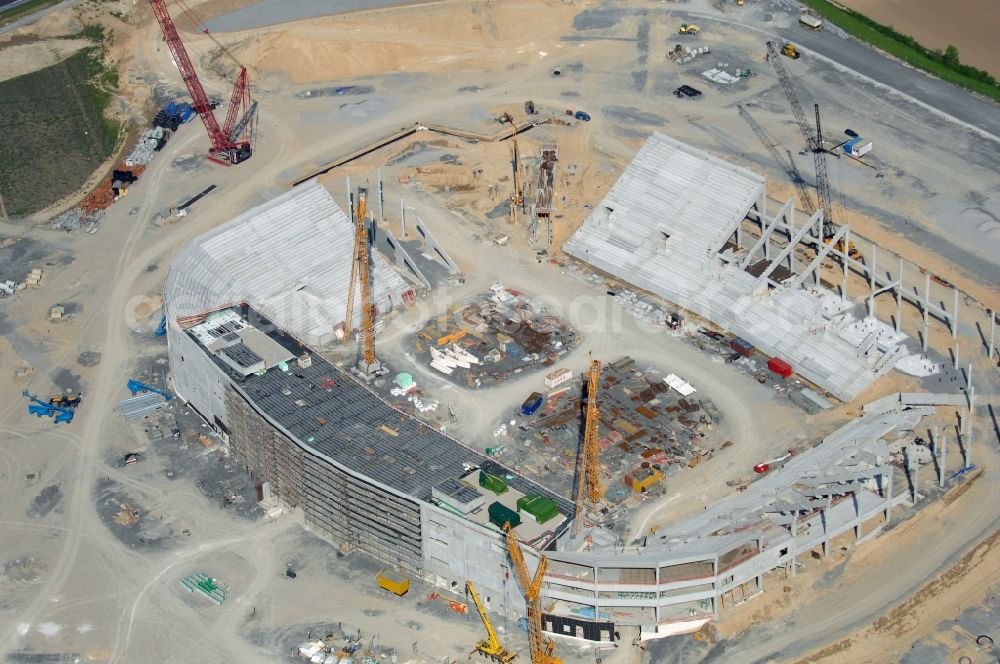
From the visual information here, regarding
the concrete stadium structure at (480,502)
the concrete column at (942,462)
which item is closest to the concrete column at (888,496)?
the concrete stadium structure at (480,502)

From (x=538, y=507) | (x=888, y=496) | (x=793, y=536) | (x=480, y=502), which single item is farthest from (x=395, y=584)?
(x=888, y=496)

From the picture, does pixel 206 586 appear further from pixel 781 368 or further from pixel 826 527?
pixel 781 368

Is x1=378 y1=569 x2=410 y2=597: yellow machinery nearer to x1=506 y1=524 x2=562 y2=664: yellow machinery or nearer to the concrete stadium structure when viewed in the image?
the concrete stadium structure

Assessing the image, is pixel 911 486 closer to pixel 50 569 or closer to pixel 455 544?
pixel 455 544

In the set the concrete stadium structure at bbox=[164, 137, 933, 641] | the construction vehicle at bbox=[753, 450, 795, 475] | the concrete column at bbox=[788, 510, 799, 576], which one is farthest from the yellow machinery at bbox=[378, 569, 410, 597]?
the construction vehicle at bbox=[753, 450, 795, 475]

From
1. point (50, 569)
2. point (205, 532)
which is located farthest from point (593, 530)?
point (50, 569)

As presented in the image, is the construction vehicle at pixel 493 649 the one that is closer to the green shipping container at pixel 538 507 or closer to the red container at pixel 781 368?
the green shipping container at pixel 538 507
